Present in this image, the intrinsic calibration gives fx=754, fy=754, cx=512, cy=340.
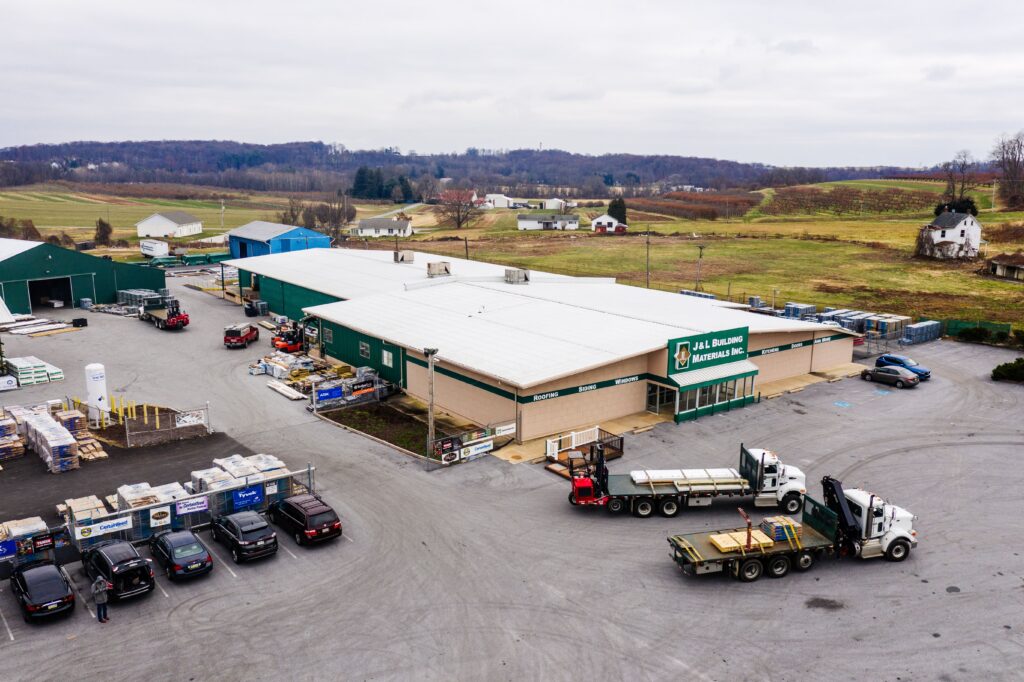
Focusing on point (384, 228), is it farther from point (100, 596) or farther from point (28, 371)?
point (100, 596)

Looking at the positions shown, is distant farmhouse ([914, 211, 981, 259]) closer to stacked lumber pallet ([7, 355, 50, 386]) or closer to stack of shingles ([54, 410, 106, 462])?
stack of shingles ([54, 410, 106, 462])

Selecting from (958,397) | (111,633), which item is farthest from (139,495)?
(958,397)

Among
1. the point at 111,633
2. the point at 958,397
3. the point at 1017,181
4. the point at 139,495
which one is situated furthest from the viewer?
the point at 1017,181

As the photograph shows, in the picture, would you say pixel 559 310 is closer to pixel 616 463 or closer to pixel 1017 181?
pixel 616 463

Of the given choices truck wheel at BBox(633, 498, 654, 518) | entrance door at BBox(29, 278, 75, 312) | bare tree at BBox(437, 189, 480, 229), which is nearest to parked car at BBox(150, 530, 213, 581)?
truck wheel at BBox(633, 498, 654, 518)

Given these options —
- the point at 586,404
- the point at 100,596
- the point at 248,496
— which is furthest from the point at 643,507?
the point at 100,596

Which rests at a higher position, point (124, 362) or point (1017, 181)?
point (1017, 181)
